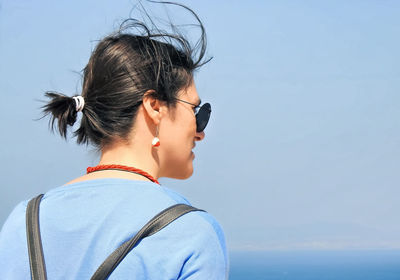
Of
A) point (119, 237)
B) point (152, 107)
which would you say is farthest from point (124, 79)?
point (119, 237)

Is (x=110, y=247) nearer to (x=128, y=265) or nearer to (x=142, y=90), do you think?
(x=128, y=265)

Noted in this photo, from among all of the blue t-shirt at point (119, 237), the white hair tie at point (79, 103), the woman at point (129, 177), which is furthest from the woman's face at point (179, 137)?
the white hair tie at point (79, 103)

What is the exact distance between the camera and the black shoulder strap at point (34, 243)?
1.42 m

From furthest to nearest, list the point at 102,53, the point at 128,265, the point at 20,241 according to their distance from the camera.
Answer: the point at 102,53
the point at 20,241
the point at 128,265

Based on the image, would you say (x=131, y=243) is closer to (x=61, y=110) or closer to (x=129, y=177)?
(x=129, y=177)

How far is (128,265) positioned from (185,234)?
0.51ft

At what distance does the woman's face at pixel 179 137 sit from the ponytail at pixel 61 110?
0.34 metres

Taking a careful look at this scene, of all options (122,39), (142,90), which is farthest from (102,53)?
(142,90)

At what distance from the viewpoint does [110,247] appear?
137 centimetres

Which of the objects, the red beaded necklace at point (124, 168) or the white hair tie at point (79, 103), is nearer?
the red beaded necklace at point (124, 168)

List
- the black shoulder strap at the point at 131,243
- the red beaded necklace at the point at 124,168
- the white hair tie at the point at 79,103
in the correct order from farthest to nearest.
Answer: the white hair tie at the point at 79,103 < the red beaded necklace at the point at 124,168 < the black shoulder strap at the point at 131,243

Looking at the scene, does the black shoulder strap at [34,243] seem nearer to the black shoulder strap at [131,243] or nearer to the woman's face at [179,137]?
the black shoulder strap at [131,243]

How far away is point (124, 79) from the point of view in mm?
1558

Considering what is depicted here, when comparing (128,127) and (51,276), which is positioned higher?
(128,127)
